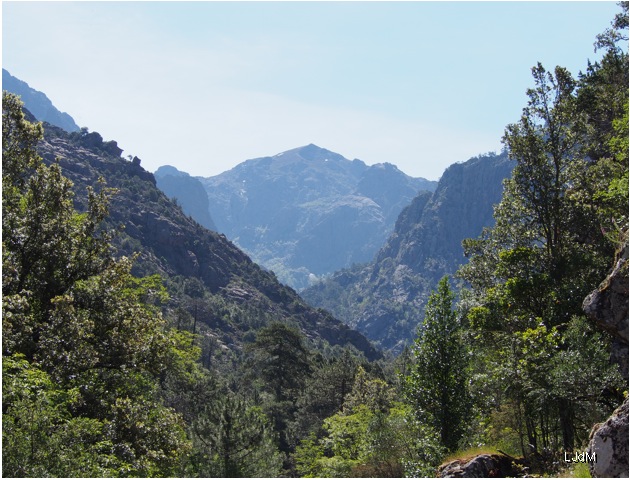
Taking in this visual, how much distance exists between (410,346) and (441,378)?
12.0ft

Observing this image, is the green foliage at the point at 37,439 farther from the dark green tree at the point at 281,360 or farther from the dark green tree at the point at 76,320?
the dark green tree at the point at 281,360

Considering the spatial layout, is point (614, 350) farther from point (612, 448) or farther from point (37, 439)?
point (37, 439)

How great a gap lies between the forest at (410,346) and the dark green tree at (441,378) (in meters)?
0.06

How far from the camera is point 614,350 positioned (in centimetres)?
1991

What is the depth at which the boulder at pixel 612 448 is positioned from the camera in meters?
11.2

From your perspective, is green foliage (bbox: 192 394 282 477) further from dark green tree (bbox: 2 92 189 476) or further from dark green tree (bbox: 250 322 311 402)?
dark green tree (bbox: 250 322 311 402)

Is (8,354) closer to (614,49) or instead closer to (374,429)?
(374,429)

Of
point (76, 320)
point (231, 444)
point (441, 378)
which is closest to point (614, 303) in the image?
point (441, 378)

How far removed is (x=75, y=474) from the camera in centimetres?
1327

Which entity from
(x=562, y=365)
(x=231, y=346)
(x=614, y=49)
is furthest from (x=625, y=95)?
(x=231, y=346)

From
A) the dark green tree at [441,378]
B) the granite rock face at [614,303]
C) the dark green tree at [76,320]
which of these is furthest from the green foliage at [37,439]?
the granite rock face at [614,303]

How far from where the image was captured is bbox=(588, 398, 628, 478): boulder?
11.2 m

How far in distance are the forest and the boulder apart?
4175 mm

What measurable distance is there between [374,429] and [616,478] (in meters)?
20.8
